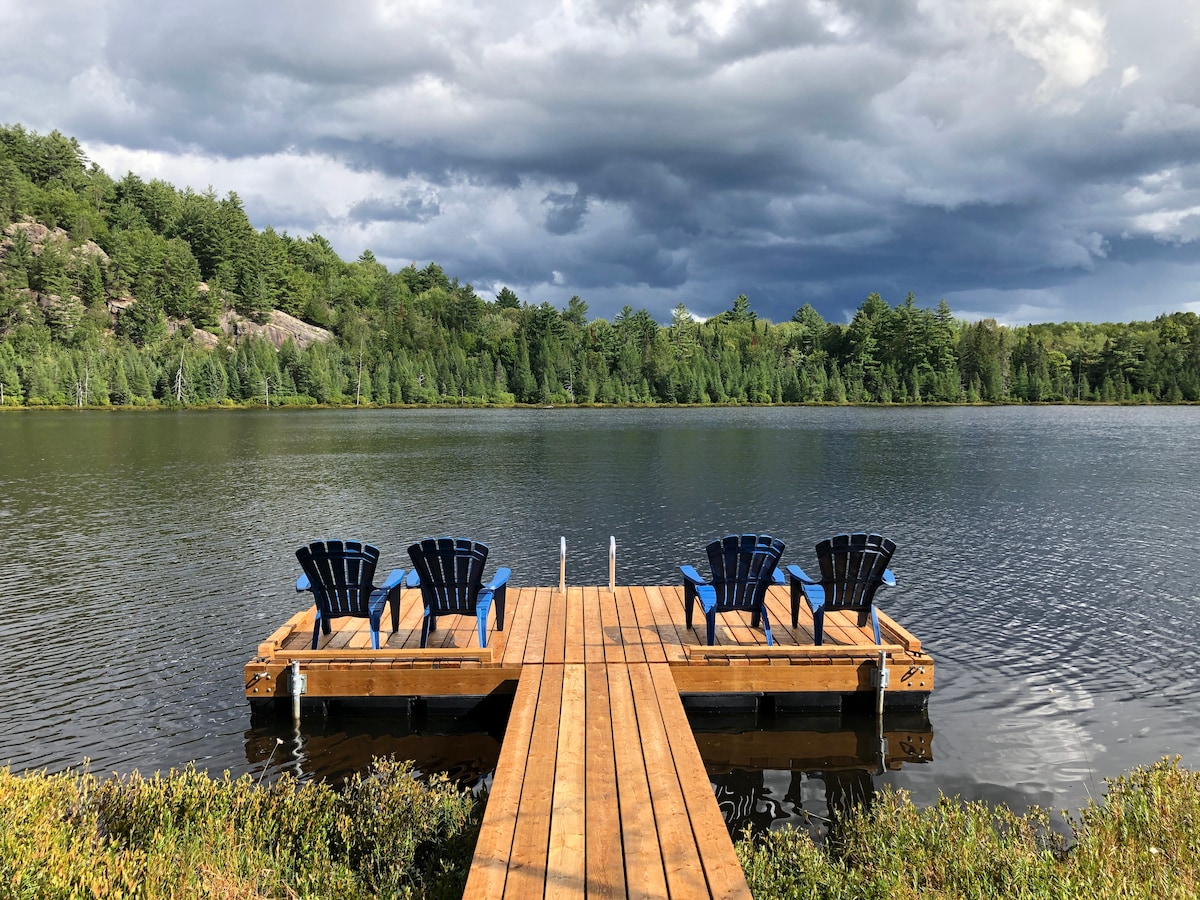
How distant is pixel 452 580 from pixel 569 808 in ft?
12.6

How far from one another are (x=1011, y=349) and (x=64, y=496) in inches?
5501

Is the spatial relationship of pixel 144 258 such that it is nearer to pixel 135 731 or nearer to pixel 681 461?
pixel 681 461

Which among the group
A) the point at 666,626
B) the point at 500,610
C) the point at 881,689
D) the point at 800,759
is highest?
the point at 500,610

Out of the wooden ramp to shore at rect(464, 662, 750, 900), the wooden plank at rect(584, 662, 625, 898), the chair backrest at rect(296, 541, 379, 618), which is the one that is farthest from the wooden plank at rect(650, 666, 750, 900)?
the chair backrest at rect(296, 541, 379, 618)

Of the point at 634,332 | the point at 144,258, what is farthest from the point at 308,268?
the point at 634,332

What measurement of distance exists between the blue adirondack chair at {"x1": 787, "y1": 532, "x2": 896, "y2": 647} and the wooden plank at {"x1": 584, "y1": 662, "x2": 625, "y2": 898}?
9.11 feet

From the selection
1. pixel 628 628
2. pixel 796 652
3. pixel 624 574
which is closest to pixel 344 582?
pixel 628 628

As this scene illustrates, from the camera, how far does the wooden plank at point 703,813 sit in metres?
3.94

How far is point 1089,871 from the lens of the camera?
4.63 meters

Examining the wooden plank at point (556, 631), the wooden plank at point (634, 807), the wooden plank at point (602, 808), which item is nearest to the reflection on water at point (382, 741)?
the wooden plank at point (556, 631)

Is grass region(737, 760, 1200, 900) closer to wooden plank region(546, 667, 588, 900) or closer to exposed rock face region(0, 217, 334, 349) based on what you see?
wooden plank region(546, 667, 588, 900)

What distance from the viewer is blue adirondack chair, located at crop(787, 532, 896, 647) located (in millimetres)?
8164

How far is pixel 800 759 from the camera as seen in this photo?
740 centimetres

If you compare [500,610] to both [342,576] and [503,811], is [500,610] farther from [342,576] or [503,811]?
[503,811]
